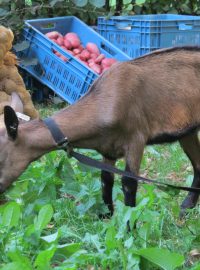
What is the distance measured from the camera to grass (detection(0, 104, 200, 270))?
11.4ft

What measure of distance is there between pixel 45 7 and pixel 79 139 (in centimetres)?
531

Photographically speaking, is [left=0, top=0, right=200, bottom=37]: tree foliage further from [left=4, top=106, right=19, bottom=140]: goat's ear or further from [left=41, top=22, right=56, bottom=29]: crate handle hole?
[left=4, top=106, right=19, bottom=140]: goat's ear

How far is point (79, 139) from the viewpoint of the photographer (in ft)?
13.2

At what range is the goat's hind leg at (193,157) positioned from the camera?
4.81 m

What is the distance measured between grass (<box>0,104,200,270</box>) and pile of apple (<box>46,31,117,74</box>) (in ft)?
8.78

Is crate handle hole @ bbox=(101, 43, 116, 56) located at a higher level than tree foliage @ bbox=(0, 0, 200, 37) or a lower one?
lower

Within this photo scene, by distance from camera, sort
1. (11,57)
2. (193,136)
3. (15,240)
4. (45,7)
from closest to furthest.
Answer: (15,240) → (193,136) → (11,57) → (45,7)

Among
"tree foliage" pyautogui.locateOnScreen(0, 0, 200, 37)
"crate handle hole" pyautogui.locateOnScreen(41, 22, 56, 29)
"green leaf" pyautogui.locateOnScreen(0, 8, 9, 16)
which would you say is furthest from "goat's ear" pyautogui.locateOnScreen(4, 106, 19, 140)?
"green leaf" pyautogui.locateOnScreen(0, 8, 9, 16)

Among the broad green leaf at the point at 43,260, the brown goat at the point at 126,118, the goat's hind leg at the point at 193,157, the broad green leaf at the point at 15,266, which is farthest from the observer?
the goat's hind leg at the point at 193,157

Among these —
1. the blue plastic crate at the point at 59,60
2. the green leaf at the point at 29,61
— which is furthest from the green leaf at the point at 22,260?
the green leaf at the point at 29,61

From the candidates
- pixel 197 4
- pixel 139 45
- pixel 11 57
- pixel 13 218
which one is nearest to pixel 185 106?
pixel 13 218

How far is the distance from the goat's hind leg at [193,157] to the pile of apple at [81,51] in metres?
3.12

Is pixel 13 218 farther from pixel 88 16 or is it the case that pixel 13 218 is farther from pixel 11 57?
pixel 88 16

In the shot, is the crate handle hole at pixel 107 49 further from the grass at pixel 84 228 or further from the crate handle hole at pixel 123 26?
the grass at pixel 84 228
